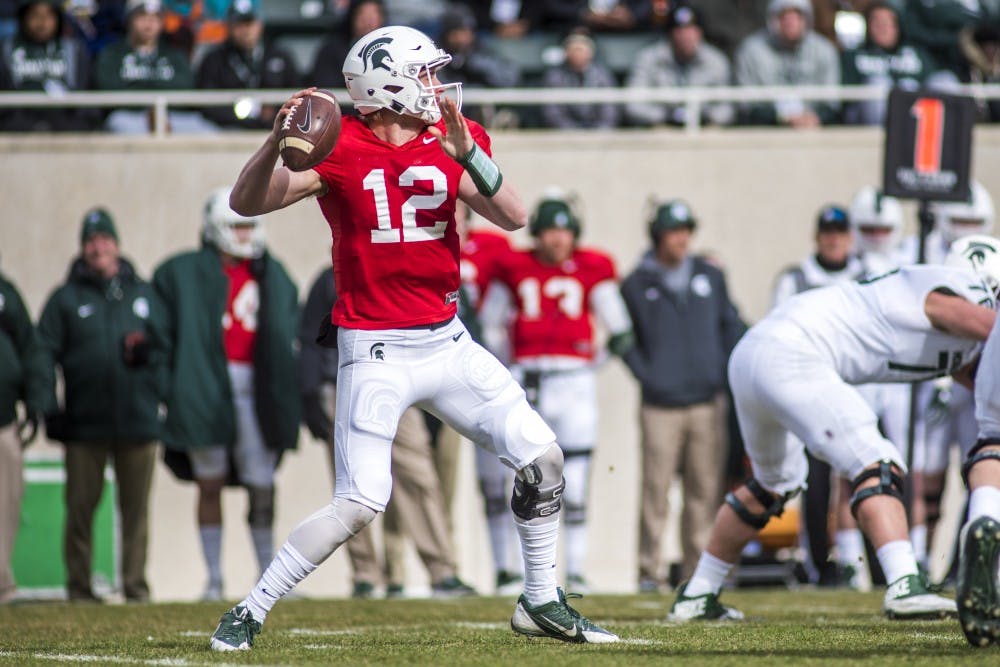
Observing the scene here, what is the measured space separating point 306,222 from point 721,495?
151 inches

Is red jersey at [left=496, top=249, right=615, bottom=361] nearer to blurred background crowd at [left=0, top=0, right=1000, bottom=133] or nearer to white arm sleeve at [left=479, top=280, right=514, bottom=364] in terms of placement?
white arm sleeve at [left=479, top=280, right=514, bottom=364]

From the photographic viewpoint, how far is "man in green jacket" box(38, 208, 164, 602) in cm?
1006

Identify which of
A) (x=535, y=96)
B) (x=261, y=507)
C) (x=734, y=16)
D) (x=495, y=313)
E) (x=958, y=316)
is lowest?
(x=261, y=507)

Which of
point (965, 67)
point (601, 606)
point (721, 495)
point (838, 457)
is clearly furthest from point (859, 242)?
point (838, 457)

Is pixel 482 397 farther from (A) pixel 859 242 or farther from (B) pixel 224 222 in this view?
(A) pixel 859 242

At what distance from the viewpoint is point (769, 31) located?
41.8ft

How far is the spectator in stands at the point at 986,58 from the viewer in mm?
12734

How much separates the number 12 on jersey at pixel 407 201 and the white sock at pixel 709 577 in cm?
209

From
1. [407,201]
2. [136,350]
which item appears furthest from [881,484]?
[136,350]

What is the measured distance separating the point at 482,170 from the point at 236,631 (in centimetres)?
168

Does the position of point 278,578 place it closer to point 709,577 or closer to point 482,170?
point 482,170

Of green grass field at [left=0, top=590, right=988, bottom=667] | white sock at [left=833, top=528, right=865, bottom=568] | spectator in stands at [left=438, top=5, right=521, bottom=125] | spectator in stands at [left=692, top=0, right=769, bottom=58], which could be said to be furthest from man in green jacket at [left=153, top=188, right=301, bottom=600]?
spectator in stands at [left=692, top=0, right=769, bottom=58]

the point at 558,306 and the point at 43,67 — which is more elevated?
the point at 43,67

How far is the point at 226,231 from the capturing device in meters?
9.92
